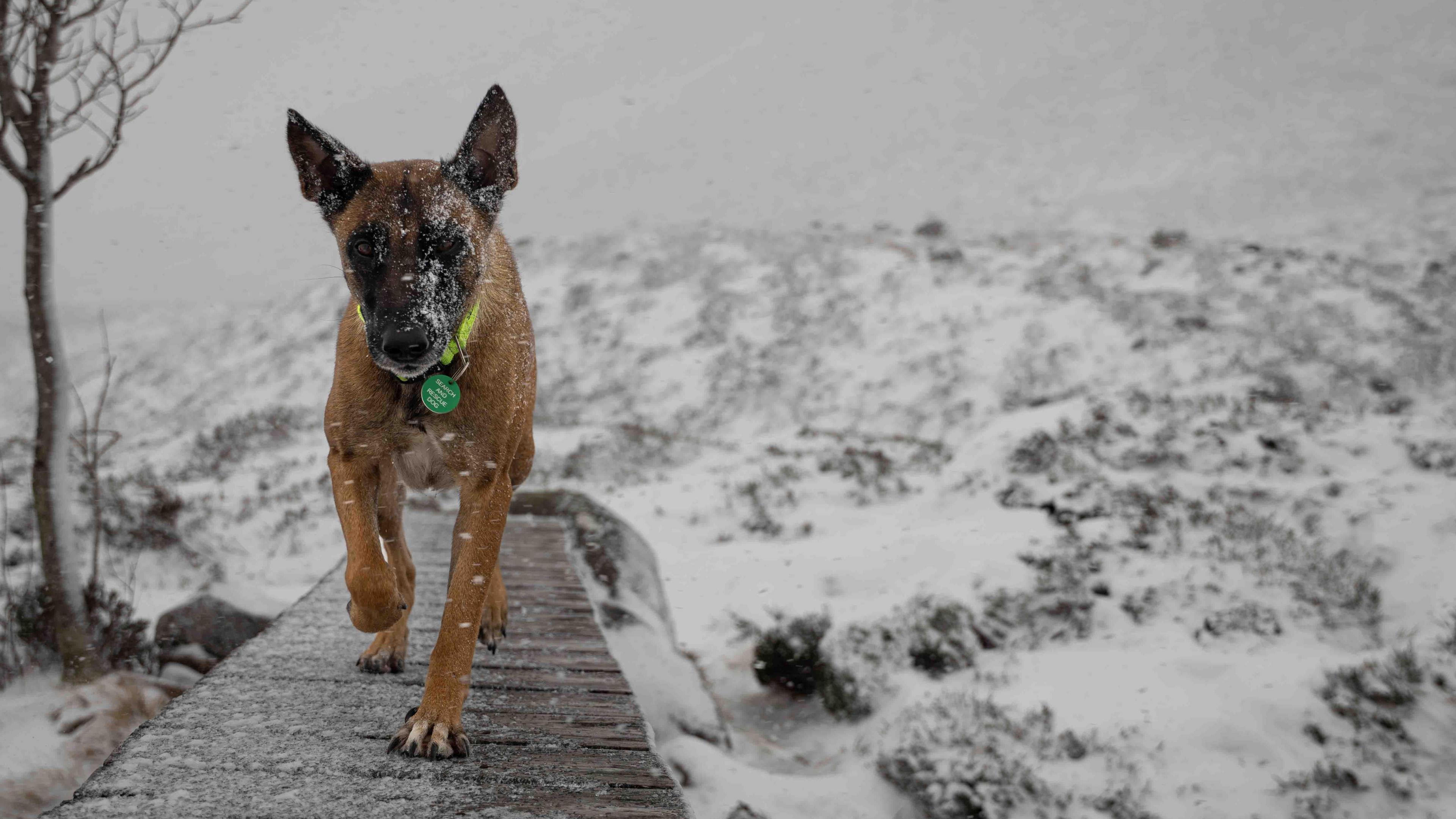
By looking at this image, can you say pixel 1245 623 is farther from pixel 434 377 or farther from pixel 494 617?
pixel 434 377

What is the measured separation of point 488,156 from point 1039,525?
5.92 metres

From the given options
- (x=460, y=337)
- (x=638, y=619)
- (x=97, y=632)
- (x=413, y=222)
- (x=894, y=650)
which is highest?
(x=413, y=222)

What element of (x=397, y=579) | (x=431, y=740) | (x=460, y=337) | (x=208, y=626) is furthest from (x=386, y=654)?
(x=208, y=626)

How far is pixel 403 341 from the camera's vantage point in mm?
1949

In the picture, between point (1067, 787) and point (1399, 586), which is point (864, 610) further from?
point (1399, 586)

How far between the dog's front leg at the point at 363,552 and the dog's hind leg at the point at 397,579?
40 centimetres

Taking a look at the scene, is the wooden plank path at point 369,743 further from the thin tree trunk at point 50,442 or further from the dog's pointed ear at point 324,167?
the thin tree trunk at point 50,442

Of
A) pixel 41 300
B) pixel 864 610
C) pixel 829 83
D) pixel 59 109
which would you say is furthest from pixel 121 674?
pixel 829 83

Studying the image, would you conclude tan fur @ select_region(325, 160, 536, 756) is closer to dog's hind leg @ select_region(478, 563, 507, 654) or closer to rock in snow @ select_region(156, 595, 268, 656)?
dog's hind leg @ select_region(478, 563, 507, 654)

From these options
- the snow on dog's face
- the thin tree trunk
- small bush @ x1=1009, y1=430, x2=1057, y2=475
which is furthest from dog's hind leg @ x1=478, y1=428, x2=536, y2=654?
small bush @ x1=1009, y1=430, x2=1057, y2=475

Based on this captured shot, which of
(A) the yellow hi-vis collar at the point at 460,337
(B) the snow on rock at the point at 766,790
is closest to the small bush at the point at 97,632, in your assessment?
(B) the snow on rock at the point at 766,790

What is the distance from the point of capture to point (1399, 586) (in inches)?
194

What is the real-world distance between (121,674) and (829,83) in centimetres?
7278

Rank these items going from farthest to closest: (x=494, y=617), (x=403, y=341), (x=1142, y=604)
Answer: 1. (x=1142, y=604)
2. (x=494, y=617)
3. (x=403, y=341)
